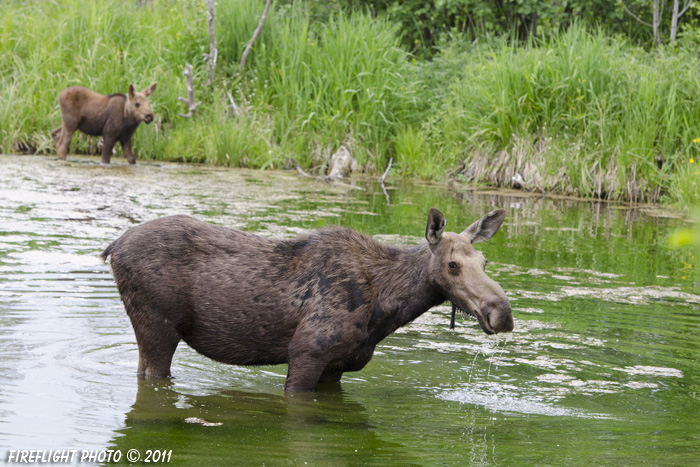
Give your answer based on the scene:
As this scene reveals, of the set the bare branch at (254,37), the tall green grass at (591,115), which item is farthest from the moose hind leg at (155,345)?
the bare branch at (254,37)

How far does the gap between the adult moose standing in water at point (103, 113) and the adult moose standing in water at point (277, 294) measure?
455 inches

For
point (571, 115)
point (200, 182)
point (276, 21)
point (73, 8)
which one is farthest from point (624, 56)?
point (73, 8)

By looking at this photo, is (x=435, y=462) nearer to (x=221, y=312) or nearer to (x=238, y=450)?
(x=238, y=450)

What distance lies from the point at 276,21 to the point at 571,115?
7.60m

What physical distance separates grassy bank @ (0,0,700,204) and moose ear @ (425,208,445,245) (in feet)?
30.2

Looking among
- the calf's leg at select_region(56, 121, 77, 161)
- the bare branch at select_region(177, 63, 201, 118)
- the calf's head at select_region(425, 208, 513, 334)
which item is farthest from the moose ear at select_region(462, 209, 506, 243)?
the bare branch at select_region(177, 63, 201, 118)

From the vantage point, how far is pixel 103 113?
1723 centimetres

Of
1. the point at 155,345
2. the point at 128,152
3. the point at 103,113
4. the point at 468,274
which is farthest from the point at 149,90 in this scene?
the point at 468,274

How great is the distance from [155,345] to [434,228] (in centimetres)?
197

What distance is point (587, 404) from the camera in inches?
229

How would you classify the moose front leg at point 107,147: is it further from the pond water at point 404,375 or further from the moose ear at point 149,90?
the pond water at point 404,375

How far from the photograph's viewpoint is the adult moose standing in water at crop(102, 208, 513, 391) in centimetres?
578

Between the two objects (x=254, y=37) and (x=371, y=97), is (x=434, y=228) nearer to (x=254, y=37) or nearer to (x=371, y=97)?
(x=371, y=97)

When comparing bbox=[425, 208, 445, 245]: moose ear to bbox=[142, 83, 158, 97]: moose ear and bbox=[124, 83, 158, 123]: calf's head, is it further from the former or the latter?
bbox=[142, 83, 158, 97]: moose ear
